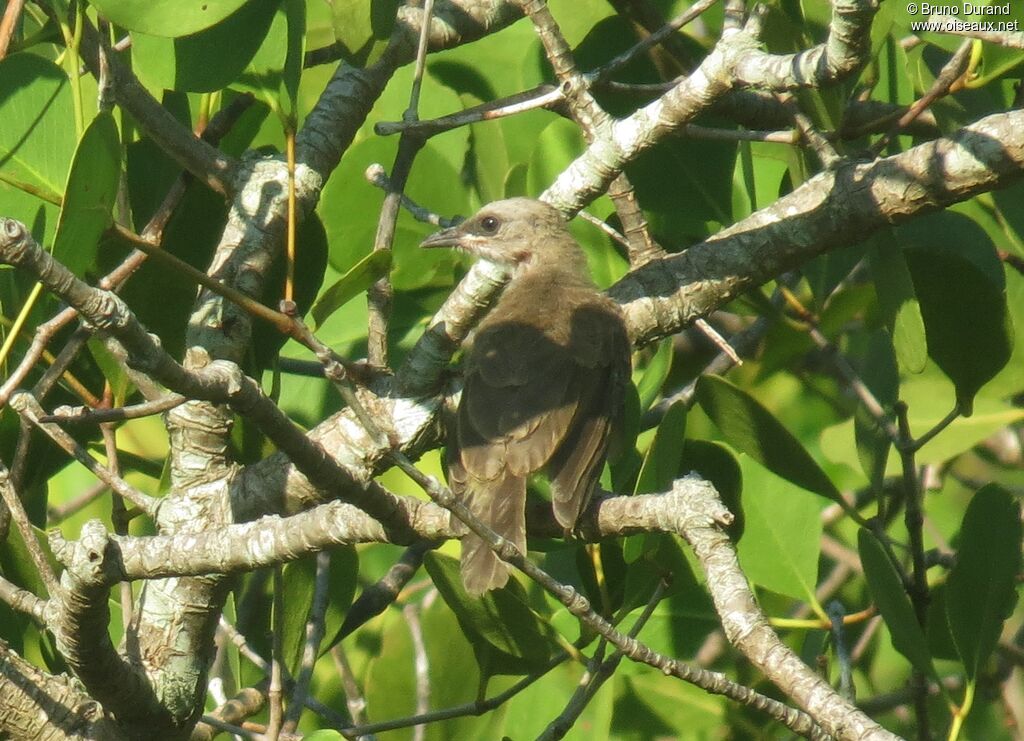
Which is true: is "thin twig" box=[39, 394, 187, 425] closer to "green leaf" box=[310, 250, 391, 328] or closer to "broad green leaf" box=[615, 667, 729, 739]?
"green leaf" box=[310, 250, 391, 328]

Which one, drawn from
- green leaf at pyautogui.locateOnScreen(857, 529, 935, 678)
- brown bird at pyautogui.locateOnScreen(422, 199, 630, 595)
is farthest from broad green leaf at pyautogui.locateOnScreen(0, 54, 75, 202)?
green leaf at pyautogui.locateOnScreen(857, 529, 935, 678)

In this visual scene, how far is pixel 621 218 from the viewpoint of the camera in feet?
13.4

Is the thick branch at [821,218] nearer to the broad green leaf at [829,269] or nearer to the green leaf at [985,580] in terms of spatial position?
the broad green leaf at [829,269]

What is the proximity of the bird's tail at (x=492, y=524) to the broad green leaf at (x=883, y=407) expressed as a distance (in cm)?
105

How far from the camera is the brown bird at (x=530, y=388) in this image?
4.34 m

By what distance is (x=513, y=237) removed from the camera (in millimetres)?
5367

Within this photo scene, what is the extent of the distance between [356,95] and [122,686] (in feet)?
6.42

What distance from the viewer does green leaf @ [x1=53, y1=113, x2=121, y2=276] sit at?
8.98 feet

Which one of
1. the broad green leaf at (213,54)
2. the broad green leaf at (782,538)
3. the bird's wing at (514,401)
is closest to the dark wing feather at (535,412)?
the bird's wing at (514,401)

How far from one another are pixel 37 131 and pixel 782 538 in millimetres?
2415

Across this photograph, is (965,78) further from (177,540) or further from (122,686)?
(122,686)

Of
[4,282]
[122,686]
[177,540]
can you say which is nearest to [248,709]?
[122,686]

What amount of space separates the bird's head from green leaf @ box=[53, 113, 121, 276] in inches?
59.5

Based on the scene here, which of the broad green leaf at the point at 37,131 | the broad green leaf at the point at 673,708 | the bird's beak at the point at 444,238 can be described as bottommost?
the broad green leaf at the point at 673,708
